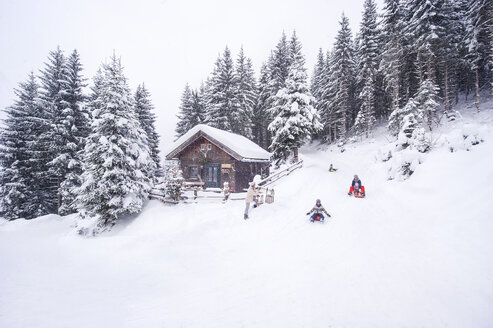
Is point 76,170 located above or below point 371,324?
above

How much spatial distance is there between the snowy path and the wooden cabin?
28.1 ft

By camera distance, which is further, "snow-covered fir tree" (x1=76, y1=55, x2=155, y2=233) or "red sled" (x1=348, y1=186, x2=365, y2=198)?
"snow-covered fir tree" (x1=76, y1=55, x2=155, y2=233)

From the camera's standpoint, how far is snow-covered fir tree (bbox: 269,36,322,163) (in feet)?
65.0

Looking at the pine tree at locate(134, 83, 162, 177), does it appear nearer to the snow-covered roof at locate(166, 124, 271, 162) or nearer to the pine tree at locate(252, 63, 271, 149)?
the snow-covered roof at locate(166, 124, 271, 162)

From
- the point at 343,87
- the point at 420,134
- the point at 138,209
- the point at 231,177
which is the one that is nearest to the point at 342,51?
the point at 343,87

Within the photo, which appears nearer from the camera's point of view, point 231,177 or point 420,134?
point 420,134

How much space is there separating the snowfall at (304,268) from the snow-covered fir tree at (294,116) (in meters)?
9.97

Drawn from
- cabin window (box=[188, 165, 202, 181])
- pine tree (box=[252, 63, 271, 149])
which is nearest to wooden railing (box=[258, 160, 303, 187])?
cabin window (box=[188, 165, 202, 181])

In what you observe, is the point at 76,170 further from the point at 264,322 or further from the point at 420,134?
the point at 420,134

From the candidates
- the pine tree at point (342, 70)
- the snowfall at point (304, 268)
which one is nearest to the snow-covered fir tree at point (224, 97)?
the pine tree at point (342, 70)

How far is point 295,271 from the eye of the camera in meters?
5.73

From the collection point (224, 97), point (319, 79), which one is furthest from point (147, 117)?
point (319, 79)

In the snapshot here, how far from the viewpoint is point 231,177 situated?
18.8 m

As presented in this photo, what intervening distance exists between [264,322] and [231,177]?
15.0 m
